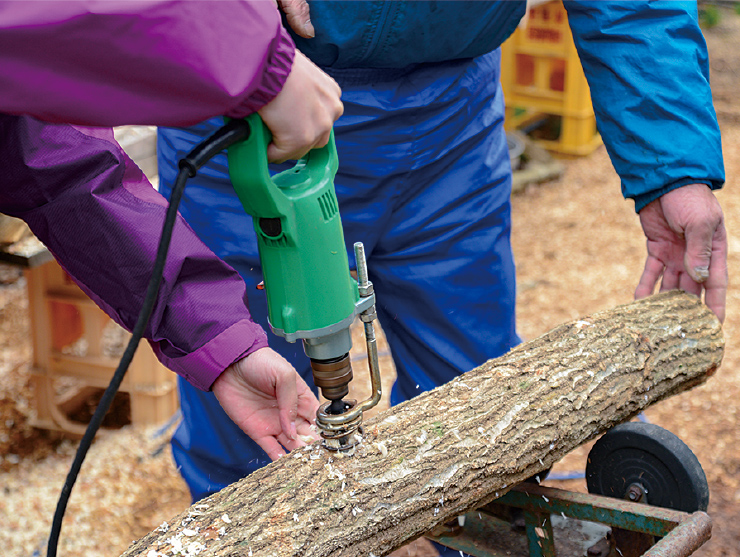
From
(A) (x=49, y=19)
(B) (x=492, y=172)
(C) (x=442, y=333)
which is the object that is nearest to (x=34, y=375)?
(C) (x=442, y=333)

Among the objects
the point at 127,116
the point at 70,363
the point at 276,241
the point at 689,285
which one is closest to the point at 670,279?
the point at 689,285

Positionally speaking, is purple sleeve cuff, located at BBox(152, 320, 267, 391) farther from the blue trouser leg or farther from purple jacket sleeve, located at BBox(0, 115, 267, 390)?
the blue trouser leg

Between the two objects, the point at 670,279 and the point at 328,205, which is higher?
the point at 328,205

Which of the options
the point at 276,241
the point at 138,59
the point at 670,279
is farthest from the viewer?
the point at 670,279

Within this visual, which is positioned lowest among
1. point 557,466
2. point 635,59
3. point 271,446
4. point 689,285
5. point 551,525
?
point 557,466

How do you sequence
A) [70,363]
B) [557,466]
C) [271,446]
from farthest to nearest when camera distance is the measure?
[70,363]
[557,466]
[271,446]

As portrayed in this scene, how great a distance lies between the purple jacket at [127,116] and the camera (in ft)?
3.33

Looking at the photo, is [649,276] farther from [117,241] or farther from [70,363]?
[70,363]

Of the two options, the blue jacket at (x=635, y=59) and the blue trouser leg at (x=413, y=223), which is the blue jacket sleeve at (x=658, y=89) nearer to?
the blue jacket at (x=635, y=59)

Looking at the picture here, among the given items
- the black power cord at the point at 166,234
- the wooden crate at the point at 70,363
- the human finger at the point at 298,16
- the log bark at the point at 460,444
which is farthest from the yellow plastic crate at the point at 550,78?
the black power cord at the point at 166,234

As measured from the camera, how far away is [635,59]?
182 cm

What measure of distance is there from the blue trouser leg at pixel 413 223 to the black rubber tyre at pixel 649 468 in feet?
1.62

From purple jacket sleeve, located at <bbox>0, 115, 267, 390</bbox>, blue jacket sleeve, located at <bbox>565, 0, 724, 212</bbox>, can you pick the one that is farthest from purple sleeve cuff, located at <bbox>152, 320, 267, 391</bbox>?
blue jacket sleeve, located at <bbox>565, 0, 724, 212</bbox>

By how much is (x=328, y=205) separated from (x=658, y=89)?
967 millimetres
